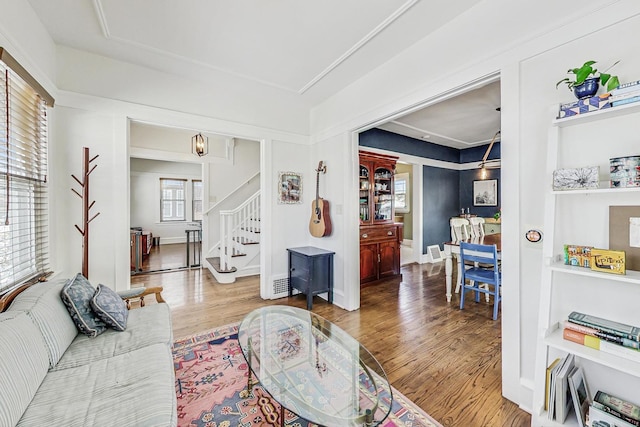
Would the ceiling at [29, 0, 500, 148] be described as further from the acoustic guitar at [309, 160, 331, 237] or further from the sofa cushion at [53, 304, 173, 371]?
the sofa cushion at [53, 304, 173, 371]

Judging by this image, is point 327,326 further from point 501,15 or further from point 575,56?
point 501,15

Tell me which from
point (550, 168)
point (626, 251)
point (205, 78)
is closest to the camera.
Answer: point (626, 251)


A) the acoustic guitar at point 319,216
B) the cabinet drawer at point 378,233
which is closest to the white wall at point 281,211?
the acoustic guitar at point 319,216

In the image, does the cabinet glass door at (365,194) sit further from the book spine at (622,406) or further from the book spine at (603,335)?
the book spine at (622,406)

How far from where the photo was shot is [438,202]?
6305 millimetres

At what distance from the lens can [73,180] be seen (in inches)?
Answer: 102

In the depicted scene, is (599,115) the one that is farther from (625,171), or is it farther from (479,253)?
(479,253)

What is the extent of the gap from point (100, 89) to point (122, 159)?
0.72 m

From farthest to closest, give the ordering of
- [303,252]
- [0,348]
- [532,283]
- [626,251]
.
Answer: [303,252], [532,283], [626,251], [0,348]

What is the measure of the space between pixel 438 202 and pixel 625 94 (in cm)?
522

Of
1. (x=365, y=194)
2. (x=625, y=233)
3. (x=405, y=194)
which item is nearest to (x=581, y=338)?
(x=625, y=233)

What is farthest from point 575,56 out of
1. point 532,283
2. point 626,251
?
point 532,283

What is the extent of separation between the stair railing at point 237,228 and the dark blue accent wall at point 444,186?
321cm

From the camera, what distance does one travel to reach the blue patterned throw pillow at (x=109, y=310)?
1.85 m
